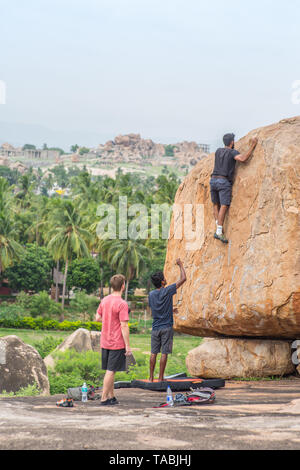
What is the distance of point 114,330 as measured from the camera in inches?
286

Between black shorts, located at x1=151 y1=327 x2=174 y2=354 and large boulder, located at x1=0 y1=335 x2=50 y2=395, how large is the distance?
16.0ft

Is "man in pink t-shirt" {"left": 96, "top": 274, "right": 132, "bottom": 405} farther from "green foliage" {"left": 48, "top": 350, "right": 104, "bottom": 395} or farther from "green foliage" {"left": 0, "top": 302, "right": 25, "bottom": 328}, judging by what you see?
"green foliage" {"left": 0, "top": 302, "right": 25, "bottom": 328}

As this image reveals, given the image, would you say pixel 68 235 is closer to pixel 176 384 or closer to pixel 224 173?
pixel 224 173

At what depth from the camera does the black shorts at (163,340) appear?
29.5 feet

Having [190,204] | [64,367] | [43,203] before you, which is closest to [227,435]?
[190,204]


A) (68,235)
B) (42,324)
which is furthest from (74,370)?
(68,235)

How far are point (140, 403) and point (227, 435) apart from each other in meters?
2.70

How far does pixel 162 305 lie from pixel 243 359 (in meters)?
2.79

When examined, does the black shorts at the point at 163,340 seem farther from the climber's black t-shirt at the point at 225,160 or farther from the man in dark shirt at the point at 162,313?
the climber's black t-shirt at the point at 225,160

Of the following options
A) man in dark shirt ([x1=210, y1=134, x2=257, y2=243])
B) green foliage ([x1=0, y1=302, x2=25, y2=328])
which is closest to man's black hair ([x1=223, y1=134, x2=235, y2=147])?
man in dark shirt ([x1=210, y1=134, x2=257, y2=243])

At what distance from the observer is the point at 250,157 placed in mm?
10156

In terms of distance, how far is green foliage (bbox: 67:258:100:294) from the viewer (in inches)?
2280
